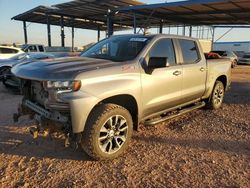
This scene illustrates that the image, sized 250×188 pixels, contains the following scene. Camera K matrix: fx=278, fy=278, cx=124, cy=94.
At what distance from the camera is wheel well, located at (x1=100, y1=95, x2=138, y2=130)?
4.34 meters

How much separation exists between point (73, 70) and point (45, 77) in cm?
39

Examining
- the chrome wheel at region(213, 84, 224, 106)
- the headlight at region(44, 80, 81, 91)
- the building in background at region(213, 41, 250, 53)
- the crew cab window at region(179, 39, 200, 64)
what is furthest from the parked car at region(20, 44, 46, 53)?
the building in background at region(213, 41, 250, 53)

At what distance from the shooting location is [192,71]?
5.88 m

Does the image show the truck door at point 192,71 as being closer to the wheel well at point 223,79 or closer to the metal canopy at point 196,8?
the wheel well at point 223,79

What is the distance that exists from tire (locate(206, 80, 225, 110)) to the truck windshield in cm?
295

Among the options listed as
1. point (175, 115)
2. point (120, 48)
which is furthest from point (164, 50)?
point (175, 115)

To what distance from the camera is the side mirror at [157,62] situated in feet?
14.9

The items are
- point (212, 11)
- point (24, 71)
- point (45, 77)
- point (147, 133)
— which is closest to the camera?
point (45, 77)

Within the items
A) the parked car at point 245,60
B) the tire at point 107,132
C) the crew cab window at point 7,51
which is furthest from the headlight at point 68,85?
the parked car at point 245,60

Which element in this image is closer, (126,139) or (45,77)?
(45,77)

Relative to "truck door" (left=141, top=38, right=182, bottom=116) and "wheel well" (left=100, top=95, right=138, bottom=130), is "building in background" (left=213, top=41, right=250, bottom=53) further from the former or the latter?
"wheel well" (left=100, top=95, right=138, bottom=130)

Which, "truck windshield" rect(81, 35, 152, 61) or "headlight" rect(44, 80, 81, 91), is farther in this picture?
"truck windshield" rect(81, 35, 152, 61)

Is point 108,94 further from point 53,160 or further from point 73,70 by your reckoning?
point 53,160

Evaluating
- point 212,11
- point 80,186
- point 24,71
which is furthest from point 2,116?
point 212,11
